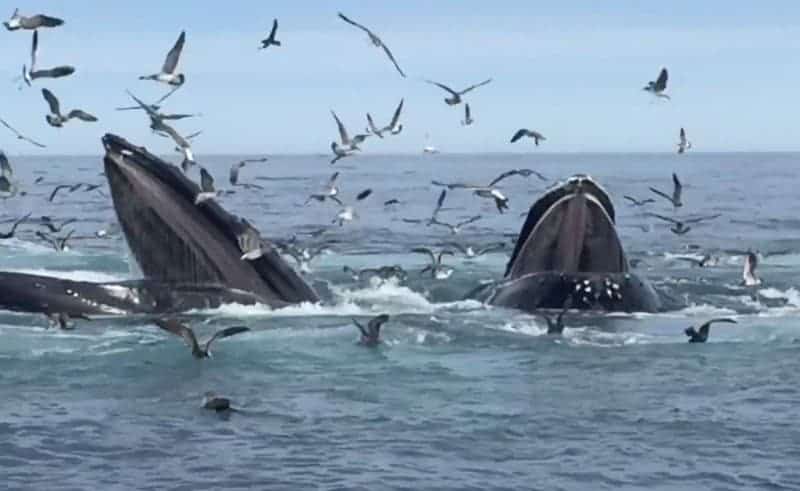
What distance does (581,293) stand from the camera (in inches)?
628

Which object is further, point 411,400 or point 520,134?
point 520,134

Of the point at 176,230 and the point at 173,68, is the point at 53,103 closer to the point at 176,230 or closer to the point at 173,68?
the point at 173,68

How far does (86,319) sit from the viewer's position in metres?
14.9

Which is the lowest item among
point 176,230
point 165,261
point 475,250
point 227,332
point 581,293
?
point 475,250

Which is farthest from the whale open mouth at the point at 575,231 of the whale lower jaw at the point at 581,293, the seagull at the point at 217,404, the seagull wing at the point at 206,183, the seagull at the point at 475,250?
the seagull at the point at 475,250

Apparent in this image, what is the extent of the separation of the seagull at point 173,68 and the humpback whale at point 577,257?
217 inches

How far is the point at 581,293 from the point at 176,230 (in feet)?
13.4

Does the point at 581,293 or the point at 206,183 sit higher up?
the point at 206,183

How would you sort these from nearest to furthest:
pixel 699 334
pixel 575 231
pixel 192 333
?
1. pixel 192 333
2. pixel 699 334
3. pixel 575 231

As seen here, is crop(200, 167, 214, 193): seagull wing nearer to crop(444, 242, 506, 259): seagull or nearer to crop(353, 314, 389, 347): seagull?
crop(353, 314, 389, 347): seagull

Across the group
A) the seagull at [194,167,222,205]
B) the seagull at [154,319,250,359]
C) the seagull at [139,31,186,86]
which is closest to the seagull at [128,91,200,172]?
the seagull at [139,31,186,86]

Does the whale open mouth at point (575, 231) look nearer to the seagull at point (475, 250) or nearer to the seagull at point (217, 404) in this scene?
the seagull at point (217, 404)

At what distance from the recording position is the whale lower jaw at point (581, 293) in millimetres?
15969

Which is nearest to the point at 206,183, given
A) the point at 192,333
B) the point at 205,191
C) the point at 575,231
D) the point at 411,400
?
the point at 205,191
